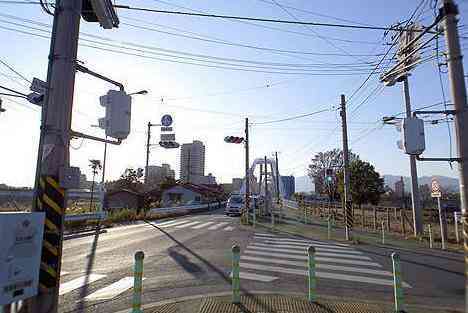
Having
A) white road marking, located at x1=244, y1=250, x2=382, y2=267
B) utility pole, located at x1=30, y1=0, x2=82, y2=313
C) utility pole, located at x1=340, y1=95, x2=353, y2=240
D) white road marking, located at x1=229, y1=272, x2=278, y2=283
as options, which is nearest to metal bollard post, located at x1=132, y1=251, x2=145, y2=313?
utility pole, located at x1=30, y1=0, x2=82, y2=313

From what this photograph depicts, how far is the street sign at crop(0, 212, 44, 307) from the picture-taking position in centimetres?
400

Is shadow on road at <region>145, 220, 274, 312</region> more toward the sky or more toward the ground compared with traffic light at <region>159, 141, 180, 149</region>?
more toward the ground

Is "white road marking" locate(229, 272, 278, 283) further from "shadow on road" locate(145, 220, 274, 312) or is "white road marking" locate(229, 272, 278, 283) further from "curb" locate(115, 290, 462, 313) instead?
"curb" locate(115, 290, 462, 313)

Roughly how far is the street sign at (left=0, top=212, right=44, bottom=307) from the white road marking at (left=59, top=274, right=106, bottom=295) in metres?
3.57

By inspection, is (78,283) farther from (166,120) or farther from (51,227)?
(166,120)

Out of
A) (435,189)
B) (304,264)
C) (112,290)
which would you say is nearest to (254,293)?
(112,290)

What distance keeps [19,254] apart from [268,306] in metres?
4.25

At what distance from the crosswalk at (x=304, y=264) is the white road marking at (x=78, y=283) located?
11.9 feet

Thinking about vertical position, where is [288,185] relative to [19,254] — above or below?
above

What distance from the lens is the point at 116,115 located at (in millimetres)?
5699

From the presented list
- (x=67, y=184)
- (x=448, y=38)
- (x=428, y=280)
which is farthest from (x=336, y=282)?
(x=67, y=184)

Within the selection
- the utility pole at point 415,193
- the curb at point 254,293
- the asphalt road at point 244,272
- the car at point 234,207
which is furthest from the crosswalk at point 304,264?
the car at point 234,207

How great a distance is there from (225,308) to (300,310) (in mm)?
1344

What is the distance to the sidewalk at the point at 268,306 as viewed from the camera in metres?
6.33
